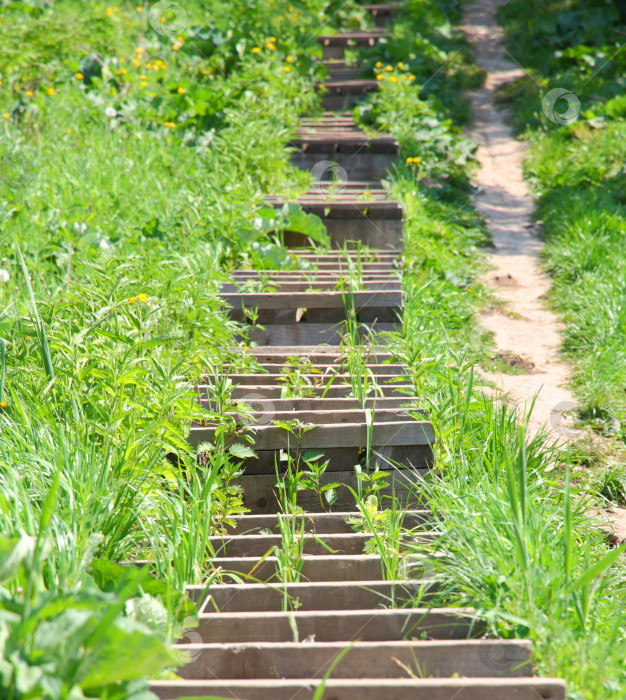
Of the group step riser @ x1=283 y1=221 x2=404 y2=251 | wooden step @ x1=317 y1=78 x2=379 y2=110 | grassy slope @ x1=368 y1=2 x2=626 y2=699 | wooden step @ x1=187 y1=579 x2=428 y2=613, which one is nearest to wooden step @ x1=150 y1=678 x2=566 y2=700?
grassy slope @ x1=368 y1=2 x2=626 y2=699

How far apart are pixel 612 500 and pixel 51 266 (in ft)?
12.0

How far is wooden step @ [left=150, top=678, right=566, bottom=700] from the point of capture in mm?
1702

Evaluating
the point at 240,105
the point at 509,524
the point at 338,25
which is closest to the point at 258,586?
the point at 509,524

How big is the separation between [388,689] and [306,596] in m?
0.59

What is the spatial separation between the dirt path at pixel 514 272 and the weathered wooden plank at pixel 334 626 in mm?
953

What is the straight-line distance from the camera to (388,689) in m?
1.70

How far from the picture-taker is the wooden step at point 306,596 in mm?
2232

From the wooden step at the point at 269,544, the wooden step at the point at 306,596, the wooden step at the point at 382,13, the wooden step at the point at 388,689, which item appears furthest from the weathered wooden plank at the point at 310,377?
the wooden step at the point at 382,13

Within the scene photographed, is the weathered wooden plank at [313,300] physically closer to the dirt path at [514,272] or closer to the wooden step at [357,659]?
the dirt path at [514,272]

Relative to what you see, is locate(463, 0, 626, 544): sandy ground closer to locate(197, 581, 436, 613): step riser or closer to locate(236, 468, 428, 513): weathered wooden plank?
locate(236, 468, 428, 513): weathered wooden plank

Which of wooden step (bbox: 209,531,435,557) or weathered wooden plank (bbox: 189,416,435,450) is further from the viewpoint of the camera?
weathered wooden plank (bbox: 189,416,435,450)

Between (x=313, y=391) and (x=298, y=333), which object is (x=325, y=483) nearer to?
(x=313, y=391)

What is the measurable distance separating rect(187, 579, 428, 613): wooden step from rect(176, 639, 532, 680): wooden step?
314 millimetres

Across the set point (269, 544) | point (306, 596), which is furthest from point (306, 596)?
point (269, 544)
